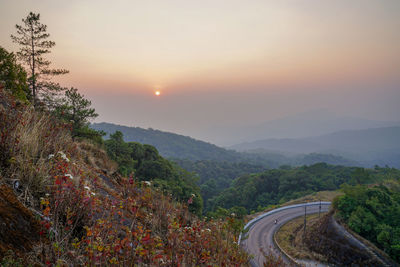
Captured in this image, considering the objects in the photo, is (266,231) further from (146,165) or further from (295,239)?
(146,165)

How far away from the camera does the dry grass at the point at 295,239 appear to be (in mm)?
24828

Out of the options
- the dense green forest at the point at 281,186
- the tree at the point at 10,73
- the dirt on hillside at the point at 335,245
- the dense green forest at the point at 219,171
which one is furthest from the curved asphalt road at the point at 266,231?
the dense green forest at the point at 219,171

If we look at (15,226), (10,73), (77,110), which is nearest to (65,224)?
(15,226)

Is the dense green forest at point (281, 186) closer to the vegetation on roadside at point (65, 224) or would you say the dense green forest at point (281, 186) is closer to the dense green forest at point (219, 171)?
the dense green forest at point (219, 171)

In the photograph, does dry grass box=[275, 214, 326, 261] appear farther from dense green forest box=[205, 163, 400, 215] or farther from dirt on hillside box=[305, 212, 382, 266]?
dense green forest box=[205, 163, 400, 215]

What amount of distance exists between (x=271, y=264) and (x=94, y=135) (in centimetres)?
2269

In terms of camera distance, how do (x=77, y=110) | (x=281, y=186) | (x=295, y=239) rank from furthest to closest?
1. (x=281, y=186)
2. (x=295, y=239)
3. (x=77, y=110)

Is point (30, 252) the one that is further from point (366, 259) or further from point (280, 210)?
point (280, 210)

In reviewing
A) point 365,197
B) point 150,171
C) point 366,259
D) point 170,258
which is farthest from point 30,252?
point 365,197

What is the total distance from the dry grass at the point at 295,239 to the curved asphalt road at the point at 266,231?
1.04 metres

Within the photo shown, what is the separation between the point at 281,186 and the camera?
73.2 meters

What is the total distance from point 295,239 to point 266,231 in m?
4.36

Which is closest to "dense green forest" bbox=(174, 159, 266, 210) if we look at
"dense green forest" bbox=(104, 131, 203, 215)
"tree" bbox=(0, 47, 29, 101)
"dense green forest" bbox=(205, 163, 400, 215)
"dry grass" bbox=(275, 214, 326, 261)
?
"dense green forest" bbox=(205, 163, 400, 215)

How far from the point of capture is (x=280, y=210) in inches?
1649
